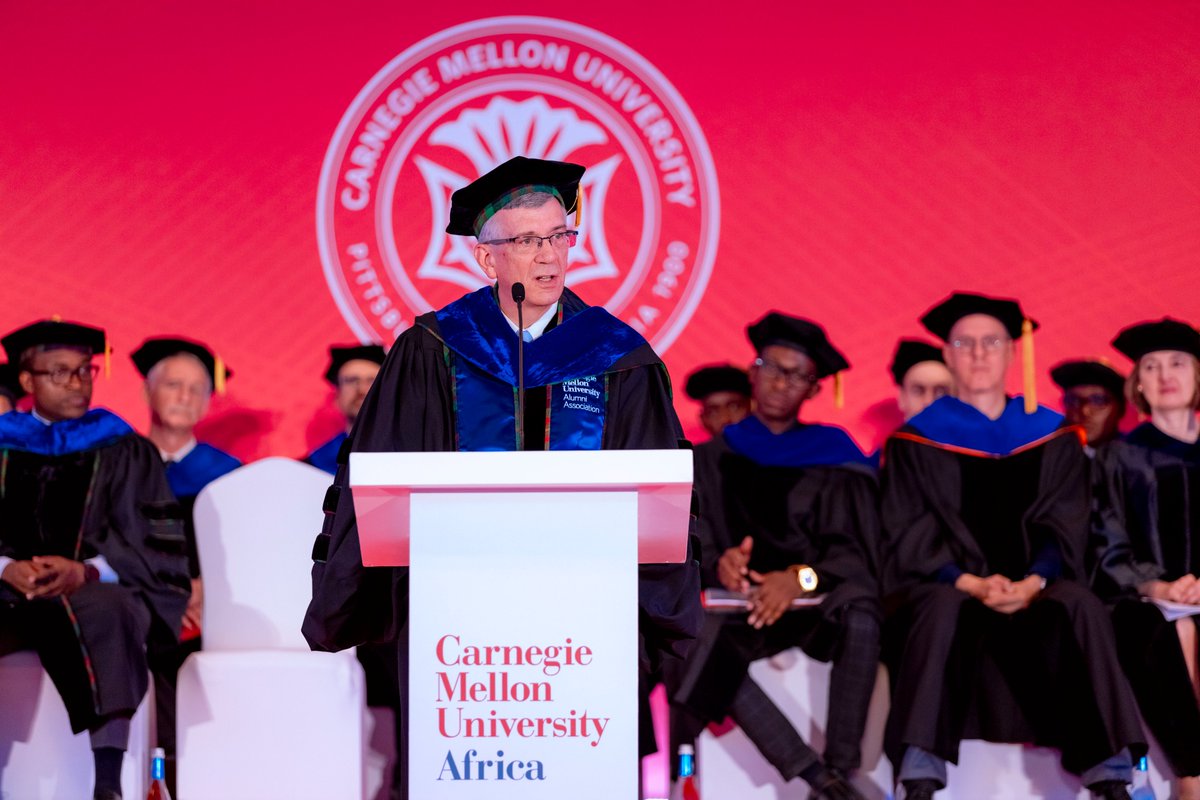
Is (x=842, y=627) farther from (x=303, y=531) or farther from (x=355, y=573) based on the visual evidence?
(x=355, y=573)

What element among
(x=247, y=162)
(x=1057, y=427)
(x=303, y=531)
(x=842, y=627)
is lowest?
(x=842, y=627)

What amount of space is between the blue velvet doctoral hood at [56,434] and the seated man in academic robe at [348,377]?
779mm

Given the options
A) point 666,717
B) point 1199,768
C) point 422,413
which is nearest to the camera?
point 422,413

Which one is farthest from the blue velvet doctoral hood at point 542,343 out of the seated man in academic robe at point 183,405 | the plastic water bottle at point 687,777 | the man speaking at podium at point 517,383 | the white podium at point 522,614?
the seated man in academic robe at point 183,405

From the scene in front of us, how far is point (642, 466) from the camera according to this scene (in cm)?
193

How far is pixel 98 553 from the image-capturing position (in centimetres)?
483

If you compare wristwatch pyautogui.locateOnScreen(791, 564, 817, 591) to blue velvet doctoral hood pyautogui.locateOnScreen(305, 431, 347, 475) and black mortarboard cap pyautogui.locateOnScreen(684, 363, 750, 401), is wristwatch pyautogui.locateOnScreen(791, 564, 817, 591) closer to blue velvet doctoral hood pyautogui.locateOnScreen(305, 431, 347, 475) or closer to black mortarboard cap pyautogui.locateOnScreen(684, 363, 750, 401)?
black mortarboard cap pyautogui.locateOnScreen(684, 363, 750, 401)

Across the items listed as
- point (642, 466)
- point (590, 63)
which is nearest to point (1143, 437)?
point (590, 63)

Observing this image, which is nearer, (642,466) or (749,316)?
(642,466)

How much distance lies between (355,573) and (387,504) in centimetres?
Answer: 51

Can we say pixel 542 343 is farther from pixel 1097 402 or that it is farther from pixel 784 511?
pixel 1097 402

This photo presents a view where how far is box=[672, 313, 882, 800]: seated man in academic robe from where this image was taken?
4.50 metres

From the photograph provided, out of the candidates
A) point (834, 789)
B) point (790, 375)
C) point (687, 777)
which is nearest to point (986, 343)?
point (790, 375)

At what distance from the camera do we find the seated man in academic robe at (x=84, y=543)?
172 inches
